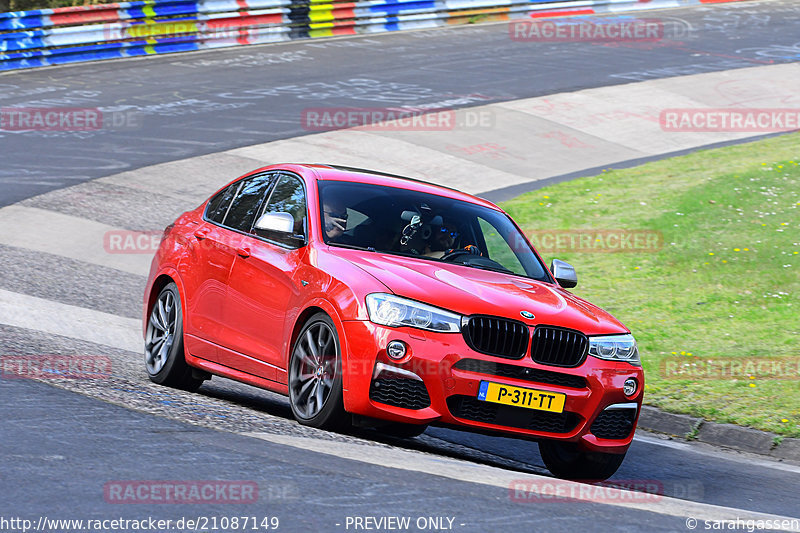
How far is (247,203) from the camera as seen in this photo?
856cm

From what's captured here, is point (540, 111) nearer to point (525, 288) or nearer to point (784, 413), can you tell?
point (784, 413)

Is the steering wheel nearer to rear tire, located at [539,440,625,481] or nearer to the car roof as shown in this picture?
the car roof

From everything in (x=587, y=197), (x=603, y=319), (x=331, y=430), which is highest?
(x=603, y=319)

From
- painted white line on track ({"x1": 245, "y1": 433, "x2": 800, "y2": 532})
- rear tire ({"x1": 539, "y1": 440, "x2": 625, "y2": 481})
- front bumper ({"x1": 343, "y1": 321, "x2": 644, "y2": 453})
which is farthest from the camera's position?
rear tire ({"x1": 539, "y1": 440, "x2": 625, "y2": 481})

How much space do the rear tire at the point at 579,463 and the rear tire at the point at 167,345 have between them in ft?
9.05

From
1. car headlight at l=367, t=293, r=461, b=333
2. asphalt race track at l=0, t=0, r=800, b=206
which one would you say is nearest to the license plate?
car headlight at l=367, t=293, r=461, b=333

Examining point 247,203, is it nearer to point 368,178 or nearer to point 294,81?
point 368,178

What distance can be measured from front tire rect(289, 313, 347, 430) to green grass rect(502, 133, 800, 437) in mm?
3509

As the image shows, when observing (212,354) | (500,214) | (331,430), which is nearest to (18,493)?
(331,430)

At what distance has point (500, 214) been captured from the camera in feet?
28.2

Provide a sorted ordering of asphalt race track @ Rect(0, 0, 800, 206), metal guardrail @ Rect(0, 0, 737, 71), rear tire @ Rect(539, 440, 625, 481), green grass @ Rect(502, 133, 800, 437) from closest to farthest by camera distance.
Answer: rear tire @ Rect(539, 440, 625, 481)
green grass @ Rect(502, 133, 800, 437)
asphalt race track @ Rect(0, 0, 800, 206)
metal guardrail @ Rect(0, 0, 737, 71)

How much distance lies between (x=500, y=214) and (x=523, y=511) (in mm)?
3529

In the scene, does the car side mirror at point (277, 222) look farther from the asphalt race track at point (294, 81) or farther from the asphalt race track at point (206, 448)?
the asphalt race track at point (294, 81)

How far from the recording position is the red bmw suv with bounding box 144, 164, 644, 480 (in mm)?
6676
